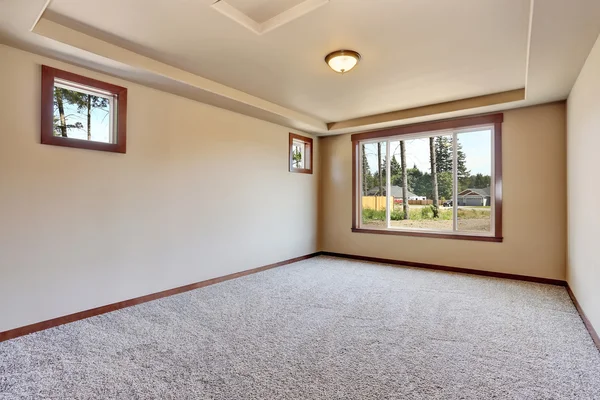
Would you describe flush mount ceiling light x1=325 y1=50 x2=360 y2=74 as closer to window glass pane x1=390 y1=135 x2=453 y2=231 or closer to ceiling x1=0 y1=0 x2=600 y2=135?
ceiling x1=0 y1=0 x2=600 y2=135

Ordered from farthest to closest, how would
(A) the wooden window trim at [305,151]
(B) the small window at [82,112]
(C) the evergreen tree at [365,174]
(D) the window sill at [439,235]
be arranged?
(C) the evergreen tree at [365,174] < (A) the wooden window trim at [305,151] < (D) the window sill at [439,235] < (B) the small window at [82,112]

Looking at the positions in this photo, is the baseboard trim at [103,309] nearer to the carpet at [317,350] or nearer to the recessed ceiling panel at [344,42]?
the carpet at [317,350]

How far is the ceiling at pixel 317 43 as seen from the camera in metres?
2.31

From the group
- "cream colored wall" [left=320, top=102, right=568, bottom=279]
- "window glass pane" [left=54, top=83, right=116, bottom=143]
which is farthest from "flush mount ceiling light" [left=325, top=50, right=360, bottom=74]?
"cream colored wall" [left=320, top=102, right=568, bottom=279]

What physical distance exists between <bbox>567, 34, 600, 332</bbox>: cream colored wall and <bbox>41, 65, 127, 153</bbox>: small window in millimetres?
4343

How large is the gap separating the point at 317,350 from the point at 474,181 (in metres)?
3.84

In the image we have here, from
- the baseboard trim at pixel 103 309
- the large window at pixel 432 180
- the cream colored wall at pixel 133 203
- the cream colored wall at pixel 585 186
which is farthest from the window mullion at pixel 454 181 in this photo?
the baseboard trim at pixel 103 309

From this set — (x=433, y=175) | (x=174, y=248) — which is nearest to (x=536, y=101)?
(x=433, y=175)

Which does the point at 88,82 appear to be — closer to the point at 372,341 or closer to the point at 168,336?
the point at 168,336

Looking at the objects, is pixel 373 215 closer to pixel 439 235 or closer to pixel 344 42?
pixel 439 235

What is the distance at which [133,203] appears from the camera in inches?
134

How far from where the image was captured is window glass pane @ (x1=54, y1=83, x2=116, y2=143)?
2.95m

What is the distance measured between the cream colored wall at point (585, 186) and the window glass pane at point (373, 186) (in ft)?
8.70

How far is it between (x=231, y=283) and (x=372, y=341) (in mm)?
2308
